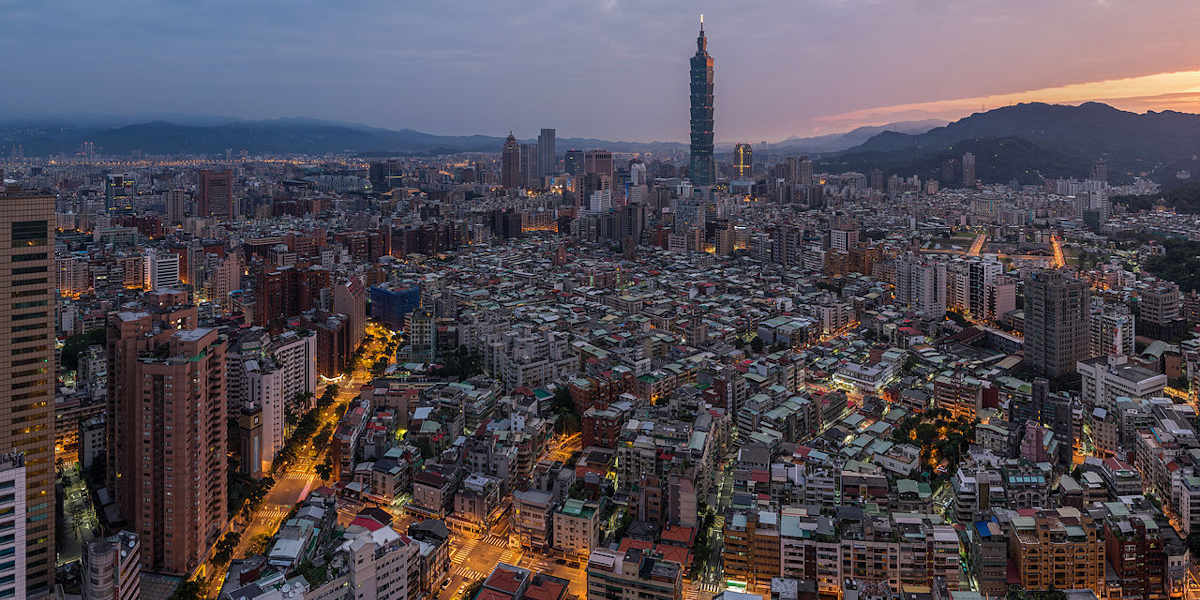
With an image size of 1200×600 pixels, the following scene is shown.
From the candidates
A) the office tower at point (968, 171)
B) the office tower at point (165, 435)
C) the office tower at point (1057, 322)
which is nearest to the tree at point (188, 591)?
the office tower at point (165, 435)

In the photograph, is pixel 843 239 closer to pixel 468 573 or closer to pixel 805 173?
pixel 468 573

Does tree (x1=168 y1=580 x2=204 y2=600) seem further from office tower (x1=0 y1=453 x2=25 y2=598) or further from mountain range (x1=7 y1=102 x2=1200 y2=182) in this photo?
mountain range (x1=7 y1=102 x2=1200 y2=182)

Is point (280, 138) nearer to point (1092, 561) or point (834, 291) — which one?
point (834, 291)

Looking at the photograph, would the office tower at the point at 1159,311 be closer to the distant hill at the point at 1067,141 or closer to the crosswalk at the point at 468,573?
the crosswalk at the point at 468,573

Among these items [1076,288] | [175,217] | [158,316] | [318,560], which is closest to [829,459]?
[318,560]

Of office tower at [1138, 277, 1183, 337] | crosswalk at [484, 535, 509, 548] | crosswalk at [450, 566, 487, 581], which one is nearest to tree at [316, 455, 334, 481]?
crosswalk at [484, 535, 509, 548]

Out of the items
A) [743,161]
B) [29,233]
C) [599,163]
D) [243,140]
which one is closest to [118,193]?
[599,163]
